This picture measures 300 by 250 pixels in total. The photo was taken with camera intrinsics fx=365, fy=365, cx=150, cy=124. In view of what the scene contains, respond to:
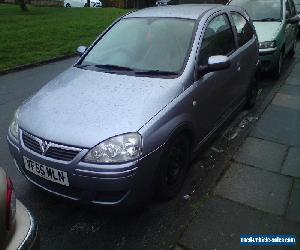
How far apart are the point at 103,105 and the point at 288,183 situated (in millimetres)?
2215

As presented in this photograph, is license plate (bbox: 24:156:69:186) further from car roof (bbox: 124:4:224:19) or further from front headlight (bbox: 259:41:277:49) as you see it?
front headlight (bbox: 259:41:277:49)

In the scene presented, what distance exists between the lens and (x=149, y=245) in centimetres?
311

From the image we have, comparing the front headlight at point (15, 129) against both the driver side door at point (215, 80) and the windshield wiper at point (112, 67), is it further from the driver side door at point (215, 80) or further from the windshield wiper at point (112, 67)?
the driver side door at point (215, 80)

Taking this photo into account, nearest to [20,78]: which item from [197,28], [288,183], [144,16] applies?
[144,16]

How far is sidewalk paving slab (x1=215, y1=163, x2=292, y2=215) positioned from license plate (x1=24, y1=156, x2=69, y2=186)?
165 cm

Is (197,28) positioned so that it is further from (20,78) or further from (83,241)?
(20,78)

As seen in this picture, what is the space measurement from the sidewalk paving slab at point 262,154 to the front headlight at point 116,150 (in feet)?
6.36

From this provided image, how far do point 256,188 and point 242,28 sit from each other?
105 inches

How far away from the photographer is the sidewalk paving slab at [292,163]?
4242 millimetres

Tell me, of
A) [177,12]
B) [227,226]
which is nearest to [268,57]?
[177,12]

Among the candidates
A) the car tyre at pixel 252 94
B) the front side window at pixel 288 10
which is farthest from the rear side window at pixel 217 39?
the front side window at pixel 288 10

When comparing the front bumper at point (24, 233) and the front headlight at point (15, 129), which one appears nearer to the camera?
the front bumper at point (24, 233)

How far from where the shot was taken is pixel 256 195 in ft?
12.4

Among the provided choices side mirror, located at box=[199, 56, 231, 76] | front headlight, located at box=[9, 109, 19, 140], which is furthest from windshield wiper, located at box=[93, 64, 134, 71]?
front headlight, located at box=[9, 109, 19, 140]
